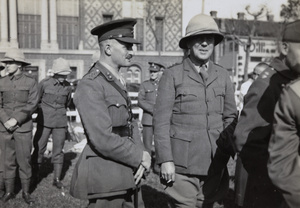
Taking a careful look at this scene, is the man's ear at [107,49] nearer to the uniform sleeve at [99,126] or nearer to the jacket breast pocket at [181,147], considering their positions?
the uniform sleeve at [99,126]

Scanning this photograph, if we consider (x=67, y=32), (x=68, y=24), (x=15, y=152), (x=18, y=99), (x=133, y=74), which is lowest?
(x=133, y=74)

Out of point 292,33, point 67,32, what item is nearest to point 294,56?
point 292,33

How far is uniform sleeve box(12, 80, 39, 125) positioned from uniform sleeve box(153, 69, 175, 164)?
2924mm

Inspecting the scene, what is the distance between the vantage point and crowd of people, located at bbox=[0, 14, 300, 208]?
1.99 metres

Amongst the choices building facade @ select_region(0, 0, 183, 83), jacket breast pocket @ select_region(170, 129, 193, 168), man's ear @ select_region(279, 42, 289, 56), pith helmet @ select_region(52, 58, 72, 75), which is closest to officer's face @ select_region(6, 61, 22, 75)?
pith helmet @ select_region(52, 58, 72, 75)

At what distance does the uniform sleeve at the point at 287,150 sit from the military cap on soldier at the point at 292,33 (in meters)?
0.35

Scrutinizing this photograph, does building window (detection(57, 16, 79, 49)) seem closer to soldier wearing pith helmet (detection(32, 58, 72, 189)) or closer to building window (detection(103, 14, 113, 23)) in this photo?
building window (detection(103, 14, 113, 23))

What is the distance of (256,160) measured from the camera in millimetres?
2320

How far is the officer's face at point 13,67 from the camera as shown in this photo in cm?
572

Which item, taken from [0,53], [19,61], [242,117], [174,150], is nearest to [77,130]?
[19,61]

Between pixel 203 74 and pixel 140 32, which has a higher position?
pixel 140 32

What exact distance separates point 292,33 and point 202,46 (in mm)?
1597

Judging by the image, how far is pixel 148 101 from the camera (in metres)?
8.12

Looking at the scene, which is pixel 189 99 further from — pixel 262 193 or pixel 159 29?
pixel 159 29
